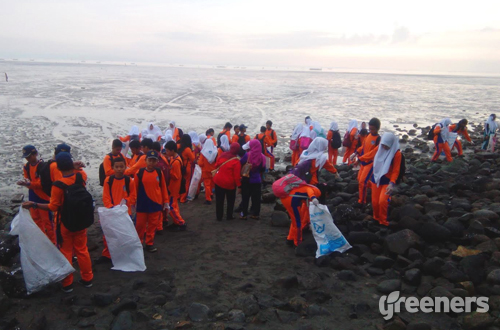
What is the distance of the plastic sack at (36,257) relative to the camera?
4.25 m

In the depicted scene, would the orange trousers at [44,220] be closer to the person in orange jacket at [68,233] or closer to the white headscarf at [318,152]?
the person in orange jacket at [68,233]

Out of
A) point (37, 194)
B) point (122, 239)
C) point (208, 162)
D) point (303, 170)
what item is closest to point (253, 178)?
point (303, 170)

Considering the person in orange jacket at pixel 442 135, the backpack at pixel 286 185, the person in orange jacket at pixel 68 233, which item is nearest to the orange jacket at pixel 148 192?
the person in orange jacket at pixel 68 233

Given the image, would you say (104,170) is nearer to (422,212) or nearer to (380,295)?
(380,295)

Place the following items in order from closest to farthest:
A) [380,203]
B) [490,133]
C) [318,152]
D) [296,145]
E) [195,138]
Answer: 1. [318,152]
2. [380,203]
3. [195,138]
4. [296,145]
5. [490,133]

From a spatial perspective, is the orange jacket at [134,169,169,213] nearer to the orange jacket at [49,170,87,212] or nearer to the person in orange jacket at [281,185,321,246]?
the orange jacket at [49,170,87,212]

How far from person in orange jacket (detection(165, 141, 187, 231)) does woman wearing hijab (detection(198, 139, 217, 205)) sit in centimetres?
170

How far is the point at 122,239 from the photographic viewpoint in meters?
4.92

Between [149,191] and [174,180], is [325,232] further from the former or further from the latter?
[174,180]

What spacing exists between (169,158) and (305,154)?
245 cm

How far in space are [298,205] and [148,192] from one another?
2.29 m

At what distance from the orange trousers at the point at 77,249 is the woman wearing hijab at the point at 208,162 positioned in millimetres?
4074

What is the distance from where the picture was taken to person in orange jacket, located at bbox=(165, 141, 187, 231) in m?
6.55

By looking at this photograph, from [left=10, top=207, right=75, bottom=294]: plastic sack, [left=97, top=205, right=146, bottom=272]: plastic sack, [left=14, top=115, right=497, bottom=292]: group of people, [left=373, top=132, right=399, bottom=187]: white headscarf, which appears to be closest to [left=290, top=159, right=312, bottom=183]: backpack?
[left=14, top=115, right=497, bottom=292]: group of people
